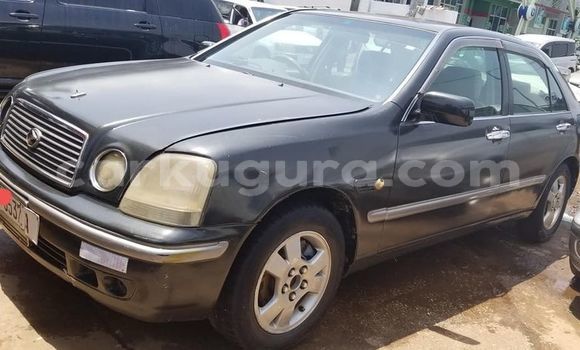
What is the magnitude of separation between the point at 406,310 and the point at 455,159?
2.97ft

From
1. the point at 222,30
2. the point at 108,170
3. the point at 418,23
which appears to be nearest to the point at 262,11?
the point at 222,30

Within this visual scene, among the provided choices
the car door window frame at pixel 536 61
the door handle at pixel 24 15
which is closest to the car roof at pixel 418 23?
the car door window frame at pixel 536 61

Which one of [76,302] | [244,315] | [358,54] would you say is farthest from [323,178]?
[76,302]

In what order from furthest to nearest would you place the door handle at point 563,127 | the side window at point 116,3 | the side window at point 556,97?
the side window at point 116,3 → the side window at point 556,97 → the door handle at point 563,127

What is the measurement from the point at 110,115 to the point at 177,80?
0.68 meters

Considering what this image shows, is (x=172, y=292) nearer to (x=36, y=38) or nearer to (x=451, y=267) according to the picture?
(x=451, y=267)

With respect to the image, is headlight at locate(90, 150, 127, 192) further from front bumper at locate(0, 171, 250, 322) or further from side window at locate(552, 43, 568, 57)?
side window at locate(552, 43, 568, 57)

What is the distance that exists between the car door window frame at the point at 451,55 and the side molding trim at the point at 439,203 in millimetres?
444

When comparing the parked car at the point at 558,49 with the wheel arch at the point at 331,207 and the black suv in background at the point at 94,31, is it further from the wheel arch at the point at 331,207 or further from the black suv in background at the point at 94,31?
the wheel arch at the point at 331,207

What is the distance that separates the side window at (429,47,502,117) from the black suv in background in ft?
10.9

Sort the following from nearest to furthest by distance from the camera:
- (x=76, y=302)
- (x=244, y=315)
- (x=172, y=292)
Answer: (x=172, y=292) < (x=244, y=315) < (x=76, y=302)

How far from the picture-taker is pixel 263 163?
2486 millimetres

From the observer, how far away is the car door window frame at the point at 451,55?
10.5ft

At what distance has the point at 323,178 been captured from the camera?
2.70 m
